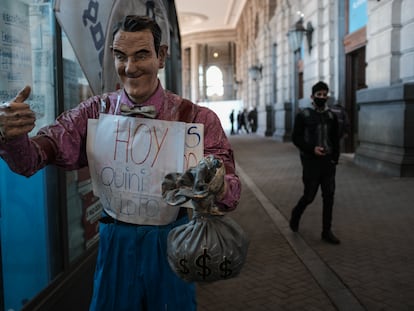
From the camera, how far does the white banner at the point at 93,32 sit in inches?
102

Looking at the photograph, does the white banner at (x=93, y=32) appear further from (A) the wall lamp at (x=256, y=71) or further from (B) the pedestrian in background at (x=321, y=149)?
(A) the wall lamp at (x=256, y=71)

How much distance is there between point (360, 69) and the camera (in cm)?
1273

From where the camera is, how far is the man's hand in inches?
58.6

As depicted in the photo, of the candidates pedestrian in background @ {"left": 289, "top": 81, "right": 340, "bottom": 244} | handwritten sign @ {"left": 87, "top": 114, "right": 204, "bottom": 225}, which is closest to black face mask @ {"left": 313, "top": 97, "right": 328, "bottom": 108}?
pedestrian in background @ {"left": 289, "top": 81, "right": 340, "bottom": 244}

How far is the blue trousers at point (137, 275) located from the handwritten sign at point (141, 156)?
0.06 m

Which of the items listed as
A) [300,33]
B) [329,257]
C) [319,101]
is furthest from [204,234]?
[300,33]

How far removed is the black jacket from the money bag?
3.72 m

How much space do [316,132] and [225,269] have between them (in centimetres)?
384

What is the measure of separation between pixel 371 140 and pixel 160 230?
909 cm

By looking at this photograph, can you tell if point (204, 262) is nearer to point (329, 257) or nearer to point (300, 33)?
point (329, 257)

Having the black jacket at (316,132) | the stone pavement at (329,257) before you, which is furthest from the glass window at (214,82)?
the black jacket at (316,132)

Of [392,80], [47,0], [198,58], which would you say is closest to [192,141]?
[47,0]

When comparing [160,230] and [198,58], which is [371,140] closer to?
[160,230]

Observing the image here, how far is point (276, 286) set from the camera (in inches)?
158
